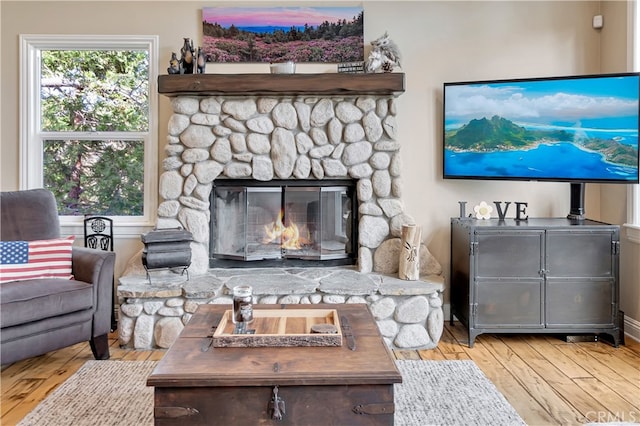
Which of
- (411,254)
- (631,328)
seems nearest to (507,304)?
(411,254)

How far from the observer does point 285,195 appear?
3.79 metres

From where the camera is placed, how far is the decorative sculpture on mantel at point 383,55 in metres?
3.61

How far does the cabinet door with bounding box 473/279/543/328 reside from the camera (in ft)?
11.0

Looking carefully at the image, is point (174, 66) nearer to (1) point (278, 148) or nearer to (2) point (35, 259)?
(1) point (278, 148)

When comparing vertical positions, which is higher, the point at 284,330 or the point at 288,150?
the point at 288,150

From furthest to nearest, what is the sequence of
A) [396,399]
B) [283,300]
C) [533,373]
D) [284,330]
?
[283,300], [533,373], [396,399], [284,330]

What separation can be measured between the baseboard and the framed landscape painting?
2719 millimetres

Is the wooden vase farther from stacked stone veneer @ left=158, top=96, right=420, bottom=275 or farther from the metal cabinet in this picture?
the metal cabinet

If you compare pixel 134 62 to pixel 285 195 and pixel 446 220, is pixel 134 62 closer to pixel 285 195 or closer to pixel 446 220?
pixel 285 195

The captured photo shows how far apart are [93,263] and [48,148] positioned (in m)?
1.46

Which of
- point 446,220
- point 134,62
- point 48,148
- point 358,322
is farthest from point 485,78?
point 48,148

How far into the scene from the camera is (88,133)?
396 centimetres

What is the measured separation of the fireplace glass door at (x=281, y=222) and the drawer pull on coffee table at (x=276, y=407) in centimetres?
211

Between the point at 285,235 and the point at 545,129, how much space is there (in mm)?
2017
